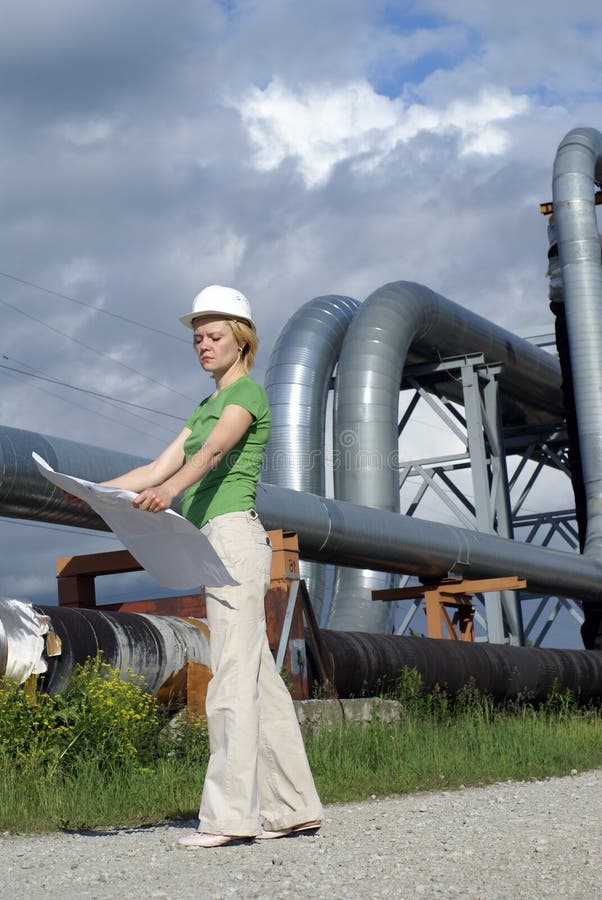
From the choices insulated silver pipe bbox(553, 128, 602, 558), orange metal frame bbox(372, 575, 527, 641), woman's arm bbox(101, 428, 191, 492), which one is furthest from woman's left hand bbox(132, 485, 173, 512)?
insulated silver pipe bbox(553, 128, 602, 558)

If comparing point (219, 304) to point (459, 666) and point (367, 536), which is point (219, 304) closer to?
point (459, 666)

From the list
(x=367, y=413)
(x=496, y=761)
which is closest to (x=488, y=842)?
(x=496, y=761)

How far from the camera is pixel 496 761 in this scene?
235 inches

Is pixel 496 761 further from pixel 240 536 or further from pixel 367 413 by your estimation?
pixel 367 413

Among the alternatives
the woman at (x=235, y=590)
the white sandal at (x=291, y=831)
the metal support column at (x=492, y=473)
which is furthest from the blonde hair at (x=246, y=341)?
the metal support column at (x=492, y=473)

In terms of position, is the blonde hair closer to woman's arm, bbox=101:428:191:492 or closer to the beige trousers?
woman's arm, bbox=101:428:191:492

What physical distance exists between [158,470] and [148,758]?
2.09 metres

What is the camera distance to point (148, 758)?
17.3 feet

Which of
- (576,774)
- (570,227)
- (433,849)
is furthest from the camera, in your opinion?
(570,227)

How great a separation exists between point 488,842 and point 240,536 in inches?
45.4

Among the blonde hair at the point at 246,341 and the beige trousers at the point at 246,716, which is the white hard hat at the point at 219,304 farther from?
the beige trousers at the point at 246,716

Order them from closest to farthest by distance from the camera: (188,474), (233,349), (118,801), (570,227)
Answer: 1. (188,474)
2. (233,349)
3. (118,801)
4. (570,227)

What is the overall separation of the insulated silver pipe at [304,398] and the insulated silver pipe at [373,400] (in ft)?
1.29

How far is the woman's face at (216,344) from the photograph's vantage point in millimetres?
3688
